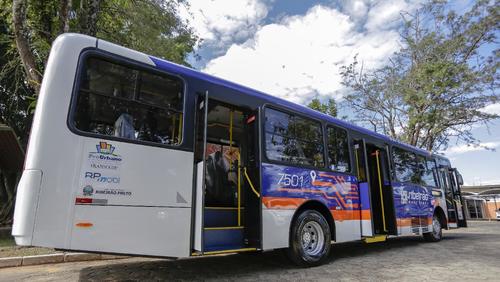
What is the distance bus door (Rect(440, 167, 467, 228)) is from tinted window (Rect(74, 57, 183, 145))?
1050cm

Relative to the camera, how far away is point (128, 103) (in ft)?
13.7

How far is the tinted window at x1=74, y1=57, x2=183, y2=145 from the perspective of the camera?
3.92 meters

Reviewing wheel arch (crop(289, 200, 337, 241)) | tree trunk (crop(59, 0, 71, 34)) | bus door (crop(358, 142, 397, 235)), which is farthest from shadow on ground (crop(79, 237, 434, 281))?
tree trunk (crop(59, 0, 71, 34))

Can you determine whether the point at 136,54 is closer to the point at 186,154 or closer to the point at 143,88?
the point at 143,88

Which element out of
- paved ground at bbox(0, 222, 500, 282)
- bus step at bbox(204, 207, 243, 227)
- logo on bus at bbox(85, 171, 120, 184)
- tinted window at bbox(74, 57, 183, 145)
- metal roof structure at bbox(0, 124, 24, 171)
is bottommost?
paved ground at bbox(0, 222, 500, 282)

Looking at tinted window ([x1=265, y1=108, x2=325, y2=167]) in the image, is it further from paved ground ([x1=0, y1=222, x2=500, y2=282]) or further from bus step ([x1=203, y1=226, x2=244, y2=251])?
paved ground ([x1=0, y1=222, x2=500, y2=282])

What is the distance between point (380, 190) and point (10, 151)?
1200 centimetres

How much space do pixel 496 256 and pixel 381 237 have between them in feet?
8.09

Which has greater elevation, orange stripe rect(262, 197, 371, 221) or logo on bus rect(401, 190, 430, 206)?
logo on bus rect(401, 190, 430, 206)

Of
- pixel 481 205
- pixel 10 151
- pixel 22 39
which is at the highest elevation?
pixel 22 39

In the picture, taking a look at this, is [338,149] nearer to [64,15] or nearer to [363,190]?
[363,190]

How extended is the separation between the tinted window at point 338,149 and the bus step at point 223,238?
2.65 meters

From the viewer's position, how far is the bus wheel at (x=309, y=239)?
5.73 metres

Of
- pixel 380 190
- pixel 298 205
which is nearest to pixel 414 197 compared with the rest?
pixel 380 190
